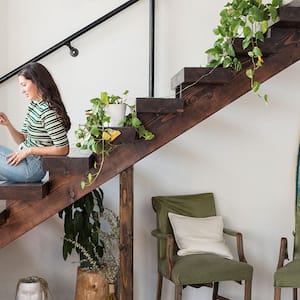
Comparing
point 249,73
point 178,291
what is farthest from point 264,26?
point 178,291

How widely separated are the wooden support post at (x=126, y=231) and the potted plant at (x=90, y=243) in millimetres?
496

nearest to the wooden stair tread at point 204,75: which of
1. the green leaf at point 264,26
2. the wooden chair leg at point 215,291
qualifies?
the green leaf at point 264,26

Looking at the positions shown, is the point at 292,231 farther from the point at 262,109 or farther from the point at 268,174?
the point at 262,109

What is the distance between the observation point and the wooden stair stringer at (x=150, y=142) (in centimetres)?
339

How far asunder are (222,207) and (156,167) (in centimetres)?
61

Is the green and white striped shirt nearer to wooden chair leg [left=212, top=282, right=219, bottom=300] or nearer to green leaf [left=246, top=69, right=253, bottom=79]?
green leaf [left=246, top=69, right=253, bottom=79]

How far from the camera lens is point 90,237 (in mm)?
4148

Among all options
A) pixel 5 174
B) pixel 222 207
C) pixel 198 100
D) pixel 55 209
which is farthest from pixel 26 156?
pixel 222 207

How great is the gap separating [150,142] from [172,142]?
3.36 feet

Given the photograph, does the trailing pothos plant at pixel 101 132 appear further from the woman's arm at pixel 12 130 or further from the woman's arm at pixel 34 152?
the woman's arm at pixel 12 130

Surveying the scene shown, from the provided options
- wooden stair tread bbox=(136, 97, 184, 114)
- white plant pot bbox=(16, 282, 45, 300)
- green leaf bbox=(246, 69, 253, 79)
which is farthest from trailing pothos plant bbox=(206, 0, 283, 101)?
white plant pot bbox=(16, 282, 45, 300)

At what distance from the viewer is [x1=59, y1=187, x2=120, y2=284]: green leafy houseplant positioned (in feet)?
13.4

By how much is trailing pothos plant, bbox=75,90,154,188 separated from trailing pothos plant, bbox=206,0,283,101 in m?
0.57

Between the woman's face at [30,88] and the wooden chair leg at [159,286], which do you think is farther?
the wooden chair leg at [159,286]
